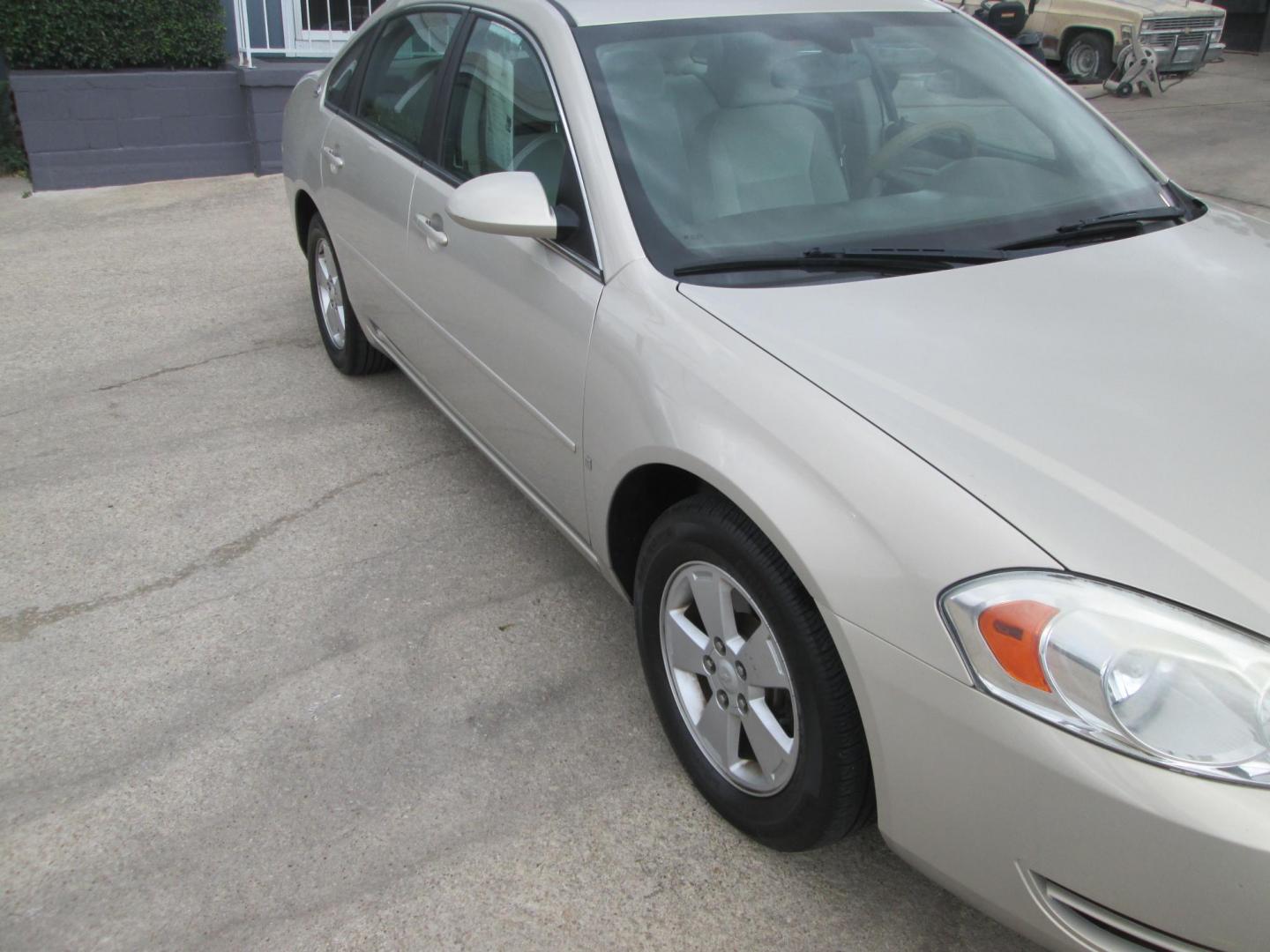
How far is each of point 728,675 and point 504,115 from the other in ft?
5.58

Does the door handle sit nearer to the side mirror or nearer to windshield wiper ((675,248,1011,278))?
the side mirror

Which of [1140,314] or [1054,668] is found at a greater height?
[1140,314]

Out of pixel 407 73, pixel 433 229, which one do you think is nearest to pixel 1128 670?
pixel 433 229

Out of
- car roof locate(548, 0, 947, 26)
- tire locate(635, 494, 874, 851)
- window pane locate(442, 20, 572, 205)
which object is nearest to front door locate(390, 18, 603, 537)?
window pane locate(442, 20, 572, 205)

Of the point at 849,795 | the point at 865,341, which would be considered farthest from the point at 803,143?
the point at 849,795

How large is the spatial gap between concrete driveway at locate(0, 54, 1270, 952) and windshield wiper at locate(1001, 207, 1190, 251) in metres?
1.42

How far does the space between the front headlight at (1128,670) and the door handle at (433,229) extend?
6.83 ft

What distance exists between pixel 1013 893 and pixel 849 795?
1.20 ft

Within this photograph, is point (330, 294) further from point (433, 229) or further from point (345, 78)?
point (433, 229)

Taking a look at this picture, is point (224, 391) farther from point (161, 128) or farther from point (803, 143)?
point (161, 128)

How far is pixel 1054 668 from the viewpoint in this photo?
171 centimetres

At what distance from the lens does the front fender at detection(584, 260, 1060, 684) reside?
183cm

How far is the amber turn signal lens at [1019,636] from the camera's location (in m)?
1.72

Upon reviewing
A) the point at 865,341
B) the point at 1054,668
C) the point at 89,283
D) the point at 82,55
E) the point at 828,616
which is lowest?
the point at 89,283
